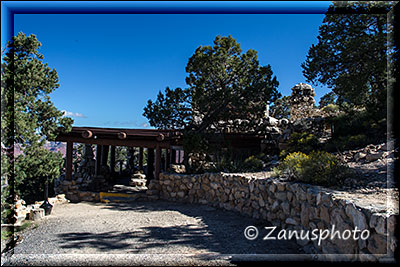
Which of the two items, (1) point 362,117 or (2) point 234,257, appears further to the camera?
(1) point 362,117

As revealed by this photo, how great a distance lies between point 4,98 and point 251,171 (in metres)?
7.05

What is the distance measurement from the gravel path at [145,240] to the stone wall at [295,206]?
40cm

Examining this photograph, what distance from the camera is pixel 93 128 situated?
1212 cm

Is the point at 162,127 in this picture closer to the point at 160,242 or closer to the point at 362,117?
the point at 160,242

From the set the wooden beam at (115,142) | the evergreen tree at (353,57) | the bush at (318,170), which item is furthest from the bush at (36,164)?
the evergreen tree at (353,57)

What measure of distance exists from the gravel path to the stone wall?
1.33 ft

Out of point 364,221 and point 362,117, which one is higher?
point 362,117

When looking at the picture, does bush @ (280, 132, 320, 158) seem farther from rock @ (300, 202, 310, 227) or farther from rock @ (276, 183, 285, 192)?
rock @ (300, 202, 310, 227)

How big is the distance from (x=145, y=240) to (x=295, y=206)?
328 cm

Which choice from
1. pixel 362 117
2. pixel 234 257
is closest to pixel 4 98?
pixel 234 257

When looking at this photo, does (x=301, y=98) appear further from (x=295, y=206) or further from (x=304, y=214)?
(x=304, y=214)

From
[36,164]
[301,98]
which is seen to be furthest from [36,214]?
[301,98]

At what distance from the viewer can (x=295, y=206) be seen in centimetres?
550

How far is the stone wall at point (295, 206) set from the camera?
3254mm
